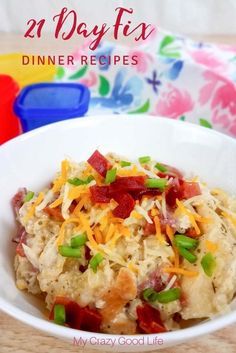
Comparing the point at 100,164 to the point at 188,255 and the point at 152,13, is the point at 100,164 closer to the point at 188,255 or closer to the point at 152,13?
the point at 188,255

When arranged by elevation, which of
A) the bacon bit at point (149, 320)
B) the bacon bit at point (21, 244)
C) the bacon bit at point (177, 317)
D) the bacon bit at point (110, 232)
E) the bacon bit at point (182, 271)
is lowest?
the bacon bit at point (177, 317)

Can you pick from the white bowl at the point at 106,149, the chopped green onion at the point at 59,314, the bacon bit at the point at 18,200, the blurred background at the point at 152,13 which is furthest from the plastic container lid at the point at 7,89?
the blurred background at the point at 152,13

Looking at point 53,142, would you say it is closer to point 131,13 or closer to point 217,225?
point 217,225

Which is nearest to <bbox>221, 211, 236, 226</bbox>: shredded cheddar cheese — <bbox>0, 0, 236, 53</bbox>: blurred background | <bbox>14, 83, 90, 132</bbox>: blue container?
<bbox>14, 83, 90, 132</bbox>: blue container

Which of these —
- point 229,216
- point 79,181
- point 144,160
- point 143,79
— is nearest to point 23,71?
point 143,79

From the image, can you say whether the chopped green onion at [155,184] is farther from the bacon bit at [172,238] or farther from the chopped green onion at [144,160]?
the chopped green onion at [144,160]

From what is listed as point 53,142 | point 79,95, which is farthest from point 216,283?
point 79,95
